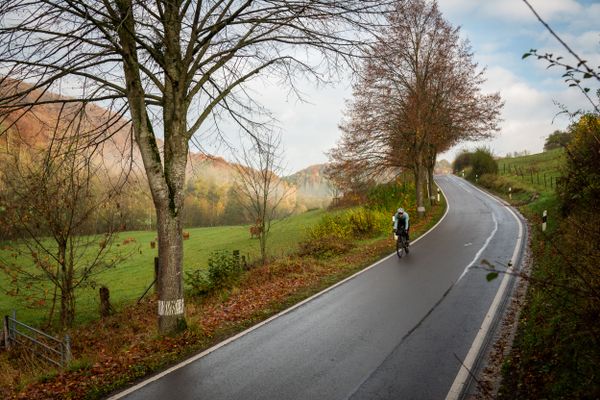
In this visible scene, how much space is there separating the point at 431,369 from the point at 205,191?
76090mm

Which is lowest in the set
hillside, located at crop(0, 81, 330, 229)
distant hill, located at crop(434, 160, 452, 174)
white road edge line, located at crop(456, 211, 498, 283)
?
white road edge line, located at crop(456, 211, 498, 283)

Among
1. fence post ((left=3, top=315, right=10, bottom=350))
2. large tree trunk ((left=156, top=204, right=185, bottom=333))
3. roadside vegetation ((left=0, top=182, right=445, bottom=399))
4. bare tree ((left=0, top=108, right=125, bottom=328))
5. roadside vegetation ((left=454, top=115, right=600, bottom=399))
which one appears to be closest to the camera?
roadside vegetation ((left=454, top=115, right=600, bottom=399))

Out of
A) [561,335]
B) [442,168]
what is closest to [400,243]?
[561,335]

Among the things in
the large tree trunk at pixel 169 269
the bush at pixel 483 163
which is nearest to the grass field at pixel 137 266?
the large tree trunk at pixel 169 269

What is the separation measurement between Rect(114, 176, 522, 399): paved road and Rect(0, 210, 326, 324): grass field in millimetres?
6288

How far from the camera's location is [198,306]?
12.0m

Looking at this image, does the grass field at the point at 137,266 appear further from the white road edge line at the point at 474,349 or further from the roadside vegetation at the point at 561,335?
the roadside vegetation at the point at 561,335

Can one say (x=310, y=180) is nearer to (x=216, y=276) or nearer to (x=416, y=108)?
(x=416, y=108)

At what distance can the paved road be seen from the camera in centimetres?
558

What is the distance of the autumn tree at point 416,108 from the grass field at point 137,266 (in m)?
7.44

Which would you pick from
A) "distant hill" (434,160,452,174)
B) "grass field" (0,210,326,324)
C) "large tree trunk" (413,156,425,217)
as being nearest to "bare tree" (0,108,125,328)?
"grass field" (0,210,326,324)

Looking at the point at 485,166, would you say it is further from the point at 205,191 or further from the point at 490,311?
the point at 205,191

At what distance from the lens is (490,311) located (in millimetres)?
8383

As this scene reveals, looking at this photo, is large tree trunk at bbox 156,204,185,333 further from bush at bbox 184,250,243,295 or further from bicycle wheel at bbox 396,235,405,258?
bicycle wheel at bbox 396,235,405,258
